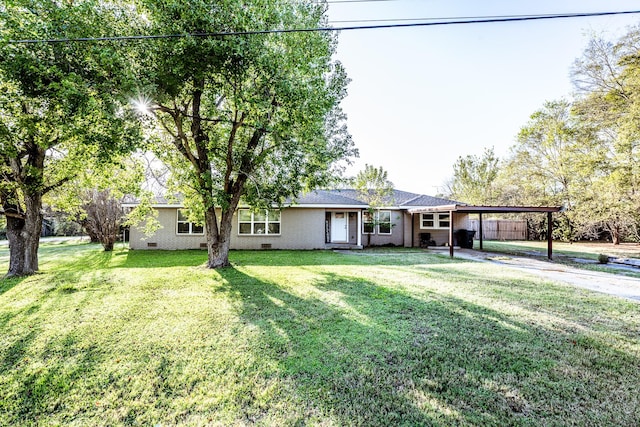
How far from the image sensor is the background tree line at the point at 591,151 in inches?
484

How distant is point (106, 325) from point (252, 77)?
226 inches

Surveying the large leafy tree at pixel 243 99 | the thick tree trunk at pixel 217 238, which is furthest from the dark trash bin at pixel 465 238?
the thick tree trunk at pixel 217 238

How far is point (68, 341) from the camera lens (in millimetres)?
3758

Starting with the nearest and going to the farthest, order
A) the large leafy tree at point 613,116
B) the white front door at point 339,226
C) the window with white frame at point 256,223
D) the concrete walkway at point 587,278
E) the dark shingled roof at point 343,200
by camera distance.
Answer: the concrete walkway at point 587,278, the large leafy tree at point 613,116, the dark shingled roof at point 343,200, the window with white frame at point 256,223, the white front door at point 339,226

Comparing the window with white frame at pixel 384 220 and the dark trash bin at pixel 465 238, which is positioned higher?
the window with white frame at pixel 384 220

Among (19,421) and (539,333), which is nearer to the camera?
(19,421)

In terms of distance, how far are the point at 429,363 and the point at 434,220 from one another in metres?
15.0

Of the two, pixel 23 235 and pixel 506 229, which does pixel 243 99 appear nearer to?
pixel 23 235

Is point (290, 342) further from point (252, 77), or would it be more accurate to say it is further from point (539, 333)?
point (252, 77)

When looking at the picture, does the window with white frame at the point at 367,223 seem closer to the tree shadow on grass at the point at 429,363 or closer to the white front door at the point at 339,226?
the white front door at the point at 339,226

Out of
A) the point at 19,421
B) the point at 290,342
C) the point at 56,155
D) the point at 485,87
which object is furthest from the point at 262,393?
the point at 485,87

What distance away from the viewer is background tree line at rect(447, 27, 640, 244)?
12.3 meters

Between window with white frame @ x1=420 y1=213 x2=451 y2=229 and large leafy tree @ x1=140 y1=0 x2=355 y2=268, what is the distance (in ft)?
31.0

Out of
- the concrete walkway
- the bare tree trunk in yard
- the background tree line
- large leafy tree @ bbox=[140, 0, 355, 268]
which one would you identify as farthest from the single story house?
the background tree line
